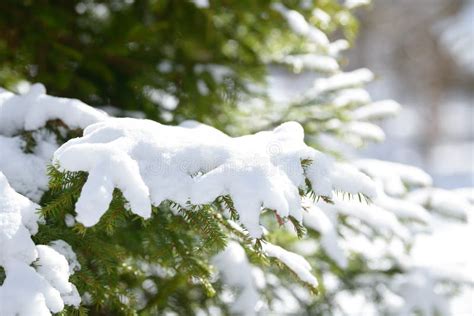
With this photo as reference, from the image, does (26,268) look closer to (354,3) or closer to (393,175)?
(393,175)

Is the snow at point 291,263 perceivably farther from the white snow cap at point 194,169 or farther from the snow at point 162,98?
the snow at point 162,98

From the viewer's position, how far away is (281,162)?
56.7 inches

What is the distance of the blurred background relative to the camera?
629 inches

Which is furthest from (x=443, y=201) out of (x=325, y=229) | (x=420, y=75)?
(x=420, y=75)

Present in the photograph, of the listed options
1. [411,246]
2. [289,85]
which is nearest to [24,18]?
[411,246]

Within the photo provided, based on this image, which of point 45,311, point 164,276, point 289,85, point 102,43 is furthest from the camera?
point 289,85

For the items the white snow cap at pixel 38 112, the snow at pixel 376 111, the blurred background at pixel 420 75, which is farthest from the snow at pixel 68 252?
the blurred background at pixel 420 75

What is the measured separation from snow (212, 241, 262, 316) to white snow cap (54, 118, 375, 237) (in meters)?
0.81

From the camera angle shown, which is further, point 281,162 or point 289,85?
point 289,85

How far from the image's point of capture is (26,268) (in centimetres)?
134

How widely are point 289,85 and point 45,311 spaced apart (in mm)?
20671

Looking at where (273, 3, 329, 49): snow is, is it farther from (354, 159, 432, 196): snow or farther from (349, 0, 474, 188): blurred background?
(349, 0, 474, 188): blurred background

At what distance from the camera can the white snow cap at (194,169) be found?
1294 mm

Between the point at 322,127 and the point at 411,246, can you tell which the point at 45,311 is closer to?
the point at 322,127
